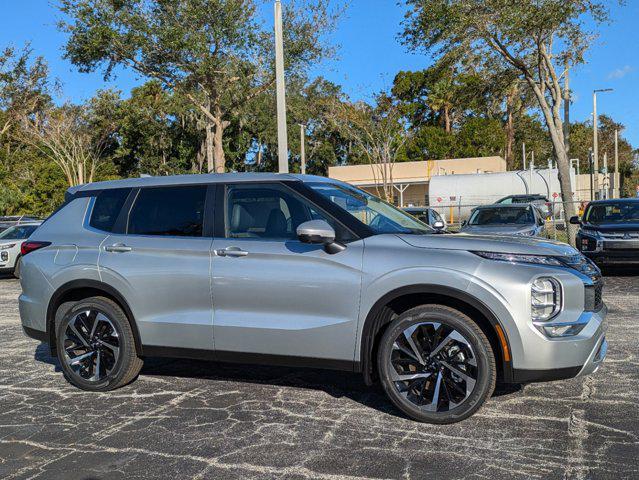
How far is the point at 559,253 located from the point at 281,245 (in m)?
1.96

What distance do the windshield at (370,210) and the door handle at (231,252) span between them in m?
0.74

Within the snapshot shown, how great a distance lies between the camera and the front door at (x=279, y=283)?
4605 mm

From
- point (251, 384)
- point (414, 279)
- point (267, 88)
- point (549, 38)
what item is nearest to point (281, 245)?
point (414, 279)

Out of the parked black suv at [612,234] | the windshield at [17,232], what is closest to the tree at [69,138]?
the windshield at [17,232]

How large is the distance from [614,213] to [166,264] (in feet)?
38.0

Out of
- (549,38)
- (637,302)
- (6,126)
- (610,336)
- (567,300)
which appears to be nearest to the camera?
(567,300)

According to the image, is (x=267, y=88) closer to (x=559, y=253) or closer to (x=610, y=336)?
(x=610, y=336)

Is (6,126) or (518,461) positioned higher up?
(6,126)

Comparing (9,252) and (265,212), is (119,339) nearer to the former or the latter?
(265,212)

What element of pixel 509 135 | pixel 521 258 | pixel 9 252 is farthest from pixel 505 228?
pixel 509 135

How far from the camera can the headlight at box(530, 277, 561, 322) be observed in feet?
13.8

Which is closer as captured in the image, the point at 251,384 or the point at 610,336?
the point at 251,384

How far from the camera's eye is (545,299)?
4.23 m

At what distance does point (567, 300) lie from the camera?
4246 mm
